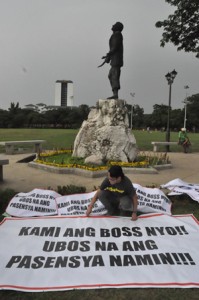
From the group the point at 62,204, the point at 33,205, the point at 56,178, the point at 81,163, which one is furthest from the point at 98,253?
the point at 81,163

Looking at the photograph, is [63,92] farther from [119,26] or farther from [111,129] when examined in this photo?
[111,129]

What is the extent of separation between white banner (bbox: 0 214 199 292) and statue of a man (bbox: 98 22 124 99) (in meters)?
9.46

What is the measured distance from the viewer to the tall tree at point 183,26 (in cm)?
1231

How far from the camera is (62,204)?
595 centimetres

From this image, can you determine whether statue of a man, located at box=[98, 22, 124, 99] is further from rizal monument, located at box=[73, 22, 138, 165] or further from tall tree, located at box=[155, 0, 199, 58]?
tall tree, located at box=[155, 0, 199, 58]

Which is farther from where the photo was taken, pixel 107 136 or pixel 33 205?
pixel 107 136

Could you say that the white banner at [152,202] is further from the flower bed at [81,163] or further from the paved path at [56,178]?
the flower bed at [81,163]

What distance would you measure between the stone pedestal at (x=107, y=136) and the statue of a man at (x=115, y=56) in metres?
1.06

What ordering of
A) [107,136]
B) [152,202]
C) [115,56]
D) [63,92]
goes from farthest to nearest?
[63,92] → [115,56] → [107,136] → [152,202]

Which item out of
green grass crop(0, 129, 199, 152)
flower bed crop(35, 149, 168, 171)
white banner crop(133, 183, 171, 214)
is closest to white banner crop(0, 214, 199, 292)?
white banner crop(133, 183, 171, 214)

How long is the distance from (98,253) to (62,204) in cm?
211

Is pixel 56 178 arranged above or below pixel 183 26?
below

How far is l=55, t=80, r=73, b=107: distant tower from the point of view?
384 ft

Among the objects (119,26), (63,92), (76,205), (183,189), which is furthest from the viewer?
(63,92)
